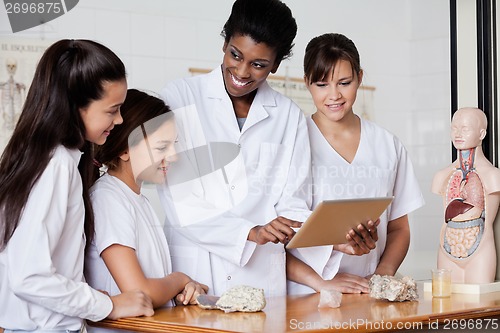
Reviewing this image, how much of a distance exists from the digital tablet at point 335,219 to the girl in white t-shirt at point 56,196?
0.48 m

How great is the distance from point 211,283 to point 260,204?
0.98ft

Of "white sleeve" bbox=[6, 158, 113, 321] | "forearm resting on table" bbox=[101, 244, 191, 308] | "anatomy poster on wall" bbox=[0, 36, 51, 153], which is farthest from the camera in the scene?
"anatomy poster on wall" bbox=[0, 36, 51, 153]

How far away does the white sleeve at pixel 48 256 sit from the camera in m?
1.71

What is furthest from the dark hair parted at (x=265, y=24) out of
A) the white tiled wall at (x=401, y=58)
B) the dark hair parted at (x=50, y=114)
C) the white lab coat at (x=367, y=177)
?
the dark hair parted at (x=50, y=114)

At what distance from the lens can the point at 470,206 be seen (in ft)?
8.82

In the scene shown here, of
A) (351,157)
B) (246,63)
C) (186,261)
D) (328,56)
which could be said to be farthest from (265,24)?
(186,261)

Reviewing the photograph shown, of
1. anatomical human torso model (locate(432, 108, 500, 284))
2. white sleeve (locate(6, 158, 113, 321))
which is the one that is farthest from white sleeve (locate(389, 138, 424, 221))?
white sleeve (locate(6, 158, 113, 321))

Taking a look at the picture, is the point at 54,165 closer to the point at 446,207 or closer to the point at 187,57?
the point at 187,57

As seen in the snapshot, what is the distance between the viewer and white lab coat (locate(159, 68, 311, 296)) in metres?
2.36

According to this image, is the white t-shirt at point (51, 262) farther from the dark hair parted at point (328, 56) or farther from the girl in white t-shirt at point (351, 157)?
the dark hair parted at point (328, 56)

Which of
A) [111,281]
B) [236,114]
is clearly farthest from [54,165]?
[236,114]

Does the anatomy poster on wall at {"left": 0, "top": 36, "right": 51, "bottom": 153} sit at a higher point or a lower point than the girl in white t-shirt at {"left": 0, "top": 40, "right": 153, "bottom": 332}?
higher

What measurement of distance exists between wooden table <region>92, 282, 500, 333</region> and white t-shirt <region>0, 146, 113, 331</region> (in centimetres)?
11

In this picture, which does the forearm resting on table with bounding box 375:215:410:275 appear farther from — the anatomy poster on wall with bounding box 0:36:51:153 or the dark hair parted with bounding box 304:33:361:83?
the anatomy poster on wall with bounding box 0:36:51:153
